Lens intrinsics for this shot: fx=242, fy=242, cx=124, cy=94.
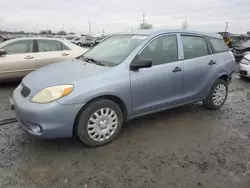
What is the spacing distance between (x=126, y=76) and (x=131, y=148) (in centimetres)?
105

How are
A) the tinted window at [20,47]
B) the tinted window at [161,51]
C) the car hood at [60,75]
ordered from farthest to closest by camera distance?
the tinted window at [20,47] → the tinted window at [161,51] → the car hood at [60,75]

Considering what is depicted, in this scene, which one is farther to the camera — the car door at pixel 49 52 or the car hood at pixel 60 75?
the car door at pixel 49 52

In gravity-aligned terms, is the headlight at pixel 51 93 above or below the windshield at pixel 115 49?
below

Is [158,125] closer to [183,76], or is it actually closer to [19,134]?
[183,76]

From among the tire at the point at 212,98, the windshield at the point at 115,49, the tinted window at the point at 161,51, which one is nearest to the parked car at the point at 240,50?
the tire at the point at 212,98

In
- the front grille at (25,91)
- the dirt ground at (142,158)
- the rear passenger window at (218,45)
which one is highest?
the rear passenger window at (218,45)

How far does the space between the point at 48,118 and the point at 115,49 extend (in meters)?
1.72

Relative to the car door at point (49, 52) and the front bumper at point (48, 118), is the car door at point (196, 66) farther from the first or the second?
the car door at point (49, 52)

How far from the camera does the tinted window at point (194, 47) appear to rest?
439 centimetres

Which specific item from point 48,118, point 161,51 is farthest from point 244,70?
point 48,118

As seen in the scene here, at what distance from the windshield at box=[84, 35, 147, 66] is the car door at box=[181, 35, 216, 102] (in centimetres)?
98

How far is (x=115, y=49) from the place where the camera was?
412 cm

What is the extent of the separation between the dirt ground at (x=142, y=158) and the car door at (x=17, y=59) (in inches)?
122

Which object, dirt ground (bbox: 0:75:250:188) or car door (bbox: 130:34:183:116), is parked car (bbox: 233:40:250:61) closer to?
dirt ground (bbox: 0:75:250:188)
